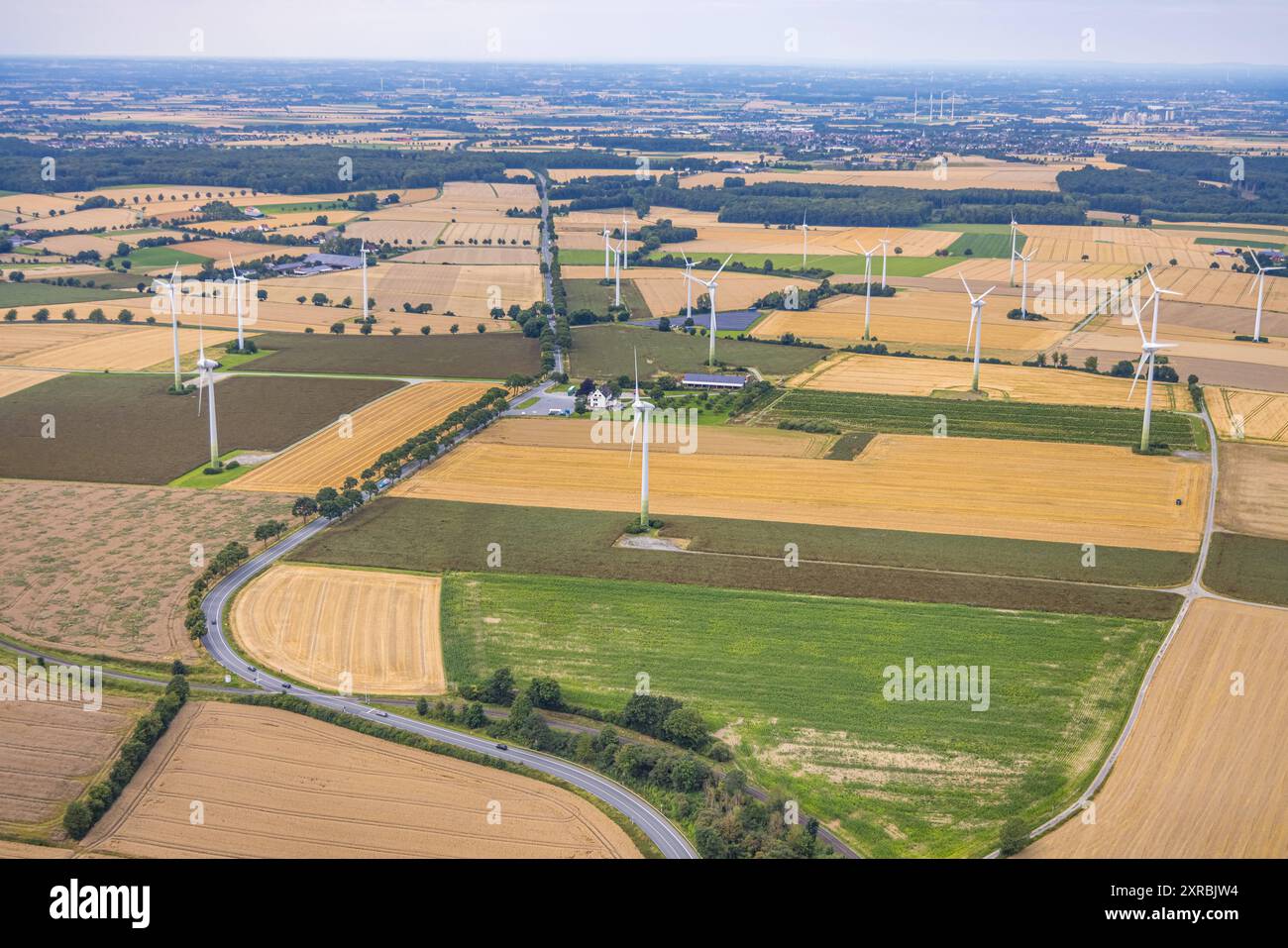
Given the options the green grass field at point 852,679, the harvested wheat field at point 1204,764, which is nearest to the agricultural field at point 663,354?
the green grass field at point 852,679

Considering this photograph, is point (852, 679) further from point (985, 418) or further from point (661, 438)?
point (985, 418)

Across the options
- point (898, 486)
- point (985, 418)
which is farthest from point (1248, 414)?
point (898, 486)

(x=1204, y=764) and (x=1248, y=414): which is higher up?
(x=1248, y=414)

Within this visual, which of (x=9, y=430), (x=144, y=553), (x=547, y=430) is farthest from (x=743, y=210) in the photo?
(x=144, y=553)

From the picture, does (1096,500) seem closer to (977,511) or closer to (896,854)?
(977,511)

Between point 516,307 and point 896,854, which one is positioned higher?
point 516,307

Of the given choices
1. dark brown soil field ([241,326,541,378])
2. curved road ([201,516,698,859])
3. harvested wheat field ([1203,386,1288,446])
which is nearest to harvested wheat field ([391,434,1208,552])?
harvested wheat field ([1203,386,1288,446])

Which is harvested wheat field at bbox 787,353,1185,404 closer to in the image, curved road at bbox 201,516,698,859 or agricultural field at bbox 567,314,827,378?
agricultural field at bbox 567,314,827,378
